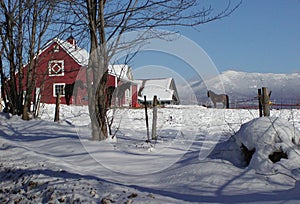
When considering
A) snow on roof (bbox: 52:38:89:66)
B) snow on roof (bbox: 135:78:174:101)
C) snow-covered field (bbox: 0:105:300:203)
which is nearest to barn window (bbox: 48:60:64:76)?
snow on roof (bbox: 52:38:89:66)

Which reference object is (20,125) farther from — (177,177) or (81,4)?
(177,177)

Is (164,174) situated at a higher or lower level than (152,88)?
lower

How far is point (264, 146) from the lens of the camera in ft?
15.6

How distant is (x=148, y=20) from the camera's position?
26.8 ft

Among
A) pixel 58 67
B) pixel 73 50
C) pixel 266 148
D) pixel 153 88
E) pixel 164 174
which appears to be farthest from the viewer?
pixel 153 88

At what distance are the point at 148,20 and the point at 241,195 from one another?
17.8 feet

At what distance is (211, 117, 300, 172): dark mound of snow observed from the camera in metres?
4.54

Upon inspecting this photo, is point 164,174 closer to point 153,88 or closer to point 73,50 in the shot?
point 73,50

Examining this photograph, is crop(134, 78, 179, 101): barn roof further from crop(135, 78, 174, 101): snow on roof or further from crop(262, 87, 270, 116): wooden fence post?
crop(262, 87, 270, 116): wooden fence post

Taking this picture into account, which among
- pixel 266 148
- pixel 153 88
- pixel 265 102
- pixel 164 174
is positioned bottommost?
pixel 164 174

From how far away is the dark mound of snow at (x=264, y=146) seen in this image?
4539 mm

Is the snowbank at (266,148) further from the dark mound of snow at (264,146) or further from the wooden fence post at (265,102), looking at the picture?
the wooden fence post at (265,102)

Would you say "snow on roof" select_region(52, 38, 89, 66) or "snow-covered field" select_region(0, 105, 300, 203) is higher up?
"snow on roof" select_region(52, 38, 89, 66)

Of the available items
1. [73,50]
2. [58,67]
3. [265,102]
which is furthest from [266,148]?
[58,67]
